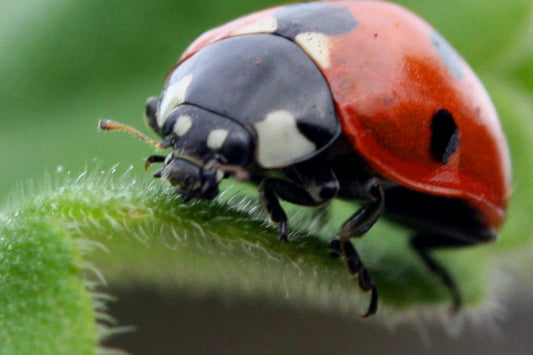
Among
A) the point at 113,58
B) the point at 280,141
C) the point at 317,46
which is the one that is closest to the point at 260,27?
the point at 317,46

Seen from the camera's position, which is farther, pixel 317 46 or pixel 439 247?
pixel 439 247

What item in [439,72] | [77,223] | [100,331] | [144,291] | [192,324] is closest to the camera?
[100,331]

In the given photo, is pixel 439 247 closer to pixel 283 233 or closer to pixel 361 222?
pixel 361 222

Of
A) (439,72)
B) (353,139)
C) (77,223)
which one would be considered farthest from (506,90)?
(77,223)

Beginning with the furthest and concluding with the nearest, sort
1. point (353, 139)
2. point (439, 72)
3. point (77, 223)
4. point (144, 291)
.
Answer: point (144, 291)
point (439, 72)
point (353, 139)
point (77, 223)

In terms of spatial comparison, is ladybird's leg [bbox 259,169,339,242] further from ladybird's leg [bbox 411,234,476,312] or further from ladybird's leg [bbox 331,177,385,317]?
ladybird's leg [bbox 411,234,476,312]

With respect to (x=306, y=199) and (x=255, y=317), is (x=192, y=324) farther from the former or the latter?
(x=306, y=199)

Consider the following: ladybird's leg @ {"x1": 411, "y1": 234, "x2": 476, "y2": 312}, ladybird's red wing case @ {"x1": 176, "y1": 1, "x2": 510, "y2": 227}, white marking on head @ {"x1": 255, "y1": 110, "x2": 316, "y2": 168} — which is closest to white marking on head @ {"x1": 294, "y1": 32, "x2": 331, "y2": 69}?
ladybird's red wing case @ {"x1": 176, "y1": 1, "x2": 510, "y2": 227}
